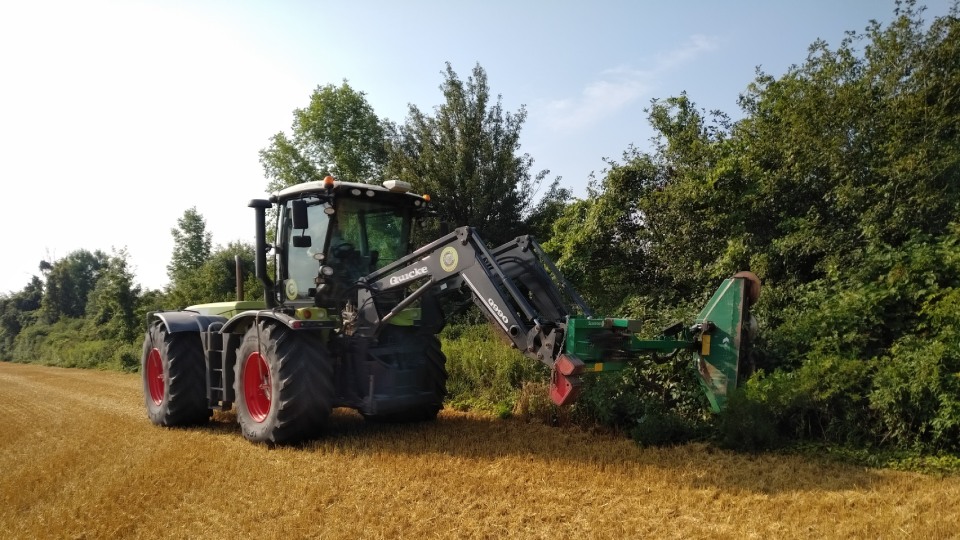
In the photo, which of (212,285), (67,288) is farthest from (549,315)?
(67,288)

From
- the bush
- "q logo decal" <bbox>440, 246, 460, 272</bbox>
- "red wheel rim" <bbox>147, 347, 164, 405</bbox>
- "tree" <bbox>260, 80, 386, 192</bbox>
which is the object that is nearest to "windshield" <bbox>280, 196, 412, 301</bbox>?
"q logo decal" <bbox>440, 246, 460, 272</bbox>

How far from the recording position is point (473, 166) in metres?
16.4

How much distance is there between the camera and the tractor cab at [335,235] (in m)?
7.28

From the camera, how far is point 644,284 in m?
10.3

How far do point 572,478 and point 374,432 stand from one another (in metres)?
2.91

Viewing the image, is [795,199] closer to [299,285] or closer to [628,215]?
[628,215]

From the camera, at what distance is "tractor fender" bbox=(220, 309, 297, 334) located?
6.82 m

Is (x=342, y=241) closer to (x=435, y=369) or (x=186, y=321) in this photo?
(x=435, y=369)

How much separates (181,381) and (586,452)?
17.3ft

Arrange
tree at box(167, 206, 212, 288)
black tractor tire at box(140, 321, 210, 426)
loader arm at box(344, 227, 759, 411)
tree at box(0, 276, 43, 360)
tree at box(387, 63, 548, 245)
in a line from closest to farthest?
loader arm at box(344, 227, 759, 411) < black tractor tire at box(140, 321, 210, 426) < tree at box(387, 63, 548, 245) < tree at box(167, 206, 212, 288) < tree at box(0, 276, 43, 360)

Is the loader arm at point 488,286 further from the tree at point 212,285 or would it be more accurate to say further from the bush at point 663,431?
the tree at point 212,285

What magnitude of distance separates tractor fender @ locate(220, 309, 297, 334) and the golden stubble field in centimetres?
130

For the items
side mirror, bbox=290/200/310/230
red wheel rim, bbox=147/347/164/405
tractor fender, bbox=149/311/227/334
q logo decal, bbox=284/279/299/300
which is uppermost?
side mirror, bbox=290/200/310/230

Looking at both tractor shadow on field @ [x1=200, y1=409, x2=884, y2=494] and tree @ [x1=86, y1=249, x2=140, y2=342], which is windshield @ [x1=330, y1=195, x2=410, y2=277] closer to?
tractor shadow on field @ [x1=200, y1=409, x2=884, y2=494]
